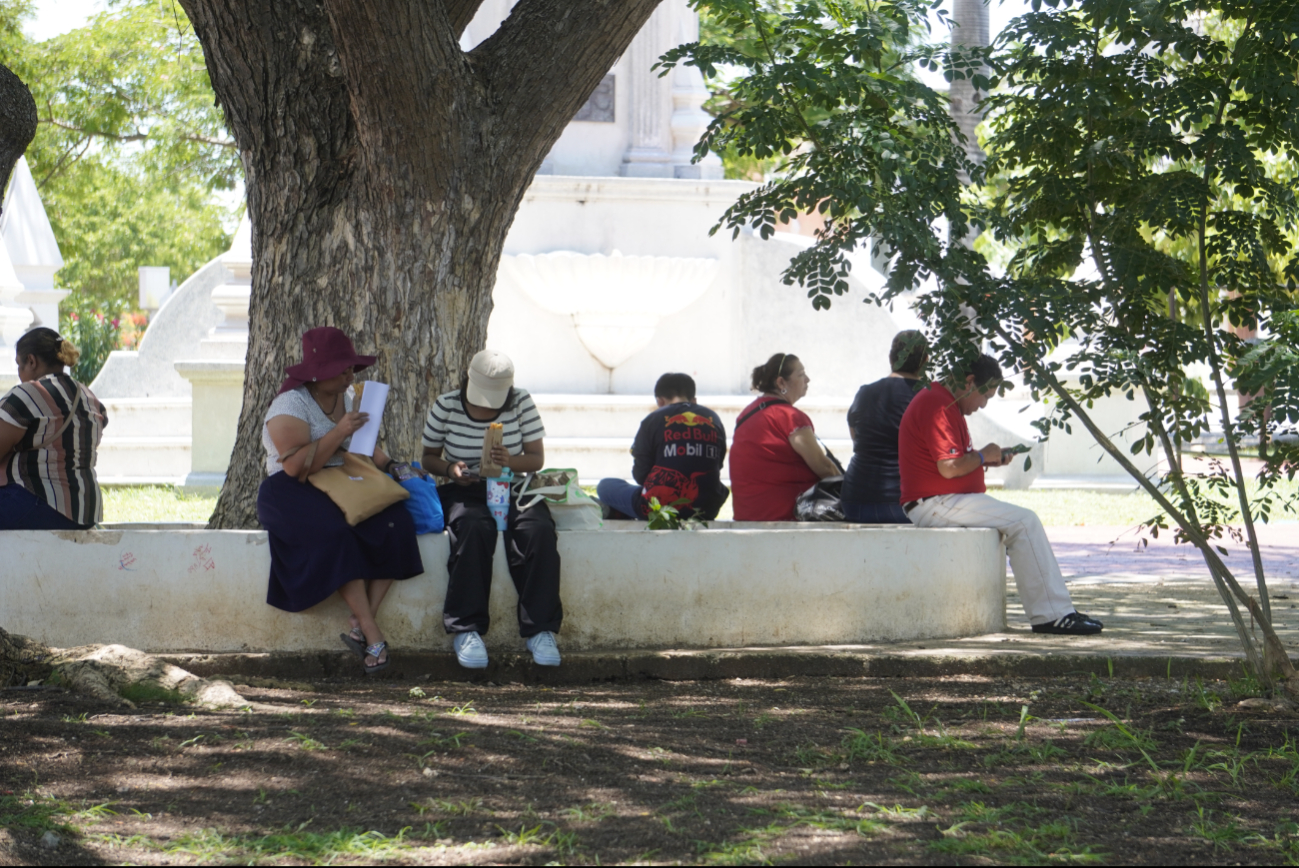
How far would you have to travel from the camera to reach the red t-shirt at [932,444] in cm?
671

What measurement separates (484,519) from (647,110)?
10.4m

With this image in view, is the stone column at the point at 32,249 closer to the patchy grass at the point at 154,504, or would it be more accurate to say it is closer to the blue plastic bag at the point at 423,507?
the patchy grass at the point at 154,504

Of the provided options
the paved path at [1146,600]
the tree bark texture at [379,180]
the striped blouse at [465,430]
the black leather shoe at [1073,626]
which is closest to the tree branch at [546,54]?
the tree bark texture at [379,180]

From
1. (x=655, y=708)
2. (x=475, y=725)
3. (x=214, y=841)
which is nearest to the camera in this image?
(x=214, y=841)

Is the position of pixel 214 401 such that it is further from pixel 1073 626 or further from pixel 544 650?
pixel 1073 626

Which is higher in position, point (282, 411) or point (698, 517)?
point (282, 411)

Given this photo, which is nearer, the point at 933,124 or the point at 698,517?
the point at 933,124

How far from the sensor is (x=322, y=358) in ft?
19.5

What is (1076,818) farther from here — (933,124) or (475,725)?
(933,124)

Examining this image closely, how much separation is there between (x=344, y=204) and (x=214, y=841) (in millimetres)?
3925

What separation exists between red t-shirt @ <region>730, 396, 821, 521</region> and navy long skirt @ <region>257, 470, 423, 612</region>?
2429 millimetres

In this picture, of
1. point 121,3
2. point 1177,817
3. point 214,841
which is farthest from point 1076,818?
point 121,3

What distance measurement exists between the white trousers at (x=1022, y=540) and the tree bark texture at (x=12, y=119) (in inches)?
170

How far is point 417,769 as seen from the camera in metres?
4.09
